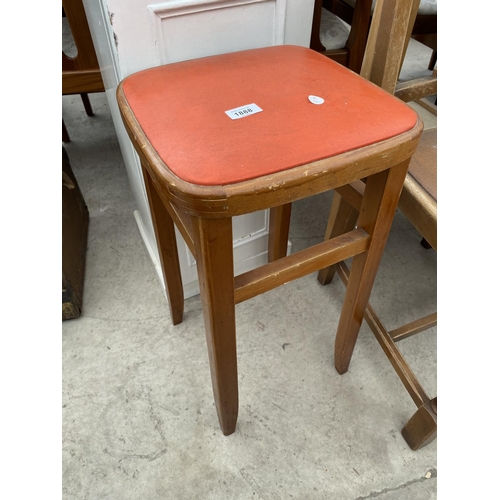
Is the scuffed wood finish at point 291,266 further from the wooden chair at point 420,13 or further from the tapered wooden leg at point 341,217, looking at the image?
the wooden chair at point 420,13

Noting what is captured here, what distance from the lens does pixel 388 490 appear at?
0.86 m

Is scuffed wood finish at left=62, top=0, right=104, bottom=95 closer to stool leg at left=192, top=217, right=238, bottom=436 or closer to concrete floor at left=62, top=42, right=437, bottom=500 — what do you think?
concrete floor at left=62, top=42, right=437, bottom=500

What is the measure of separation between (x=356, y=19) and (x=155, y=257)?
0.93m

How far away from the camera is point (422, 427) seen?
0.85m

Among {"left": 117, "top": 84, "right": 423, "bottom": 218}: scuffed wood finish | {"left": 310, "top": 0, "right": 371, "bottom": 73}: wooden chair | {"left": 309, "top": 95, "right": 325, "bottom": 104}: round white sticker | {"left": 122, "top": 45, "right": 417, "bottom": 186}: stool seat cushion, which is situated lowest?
{"left": 310, "top": 0, "right": 371, "bottom": 73}: wooden chair

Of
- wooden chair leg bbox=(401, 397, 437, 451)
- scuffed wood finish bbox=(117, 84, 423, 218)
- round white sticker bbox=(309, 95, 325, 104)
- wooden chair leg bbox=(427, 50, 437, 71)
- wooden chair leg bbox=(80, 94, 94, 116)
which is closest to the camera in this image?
scuffed wood finish bbox=(117, 84, 423, 218)

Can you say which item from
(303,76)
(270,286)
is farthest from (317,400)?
(303,76)

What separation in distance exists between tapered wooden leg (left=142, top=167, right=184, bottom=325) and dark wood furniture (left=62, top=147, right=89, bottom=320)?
29cm

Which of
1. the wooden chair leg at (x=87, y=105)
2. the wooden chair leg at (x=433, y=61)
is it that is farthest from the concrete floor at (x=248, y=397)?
the wooden chair leg at (x=433, y=61)

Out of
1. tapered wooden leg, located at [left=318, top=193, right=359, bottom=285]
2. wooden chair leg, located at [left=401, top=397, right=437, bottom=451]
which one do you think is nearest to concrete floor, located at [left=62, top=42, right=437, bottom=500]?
wooden chair leg, located at [left=401, top=397, right=437, bottom=451]

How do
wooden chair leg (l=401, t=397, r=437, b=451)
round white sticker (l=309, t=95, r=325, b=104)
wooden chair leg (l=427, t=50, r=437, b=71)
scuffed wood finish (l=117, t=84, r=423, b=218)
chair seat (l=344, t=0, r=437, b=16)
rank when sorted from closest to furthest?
scuffed wood finish (l=117, t=84, r=423, b=218) < round white sticker (l=309, t=95, r=325, b=104) < wooden chair leg (l=401, t=397, r=437, b=451) < chair seat (l=344, t=0, r=437, b=16) < wooden chair leg (l=427, t=50, r=437, b=71)

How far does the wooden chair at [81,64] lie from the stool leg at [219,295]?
3.00 ft

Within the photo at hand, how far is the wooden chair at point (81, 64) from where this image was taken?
3.61 ft

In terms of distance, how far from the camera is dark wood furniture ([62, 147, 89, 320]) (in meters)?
1.11
